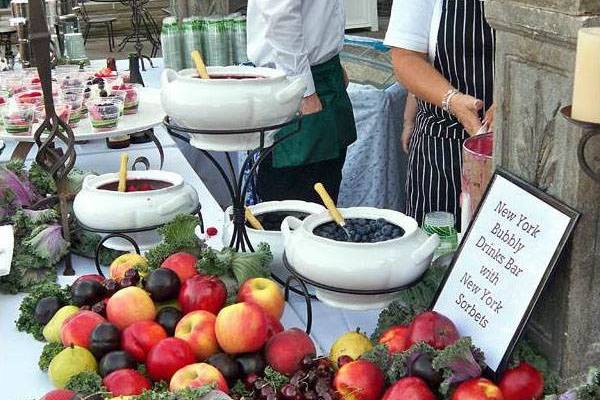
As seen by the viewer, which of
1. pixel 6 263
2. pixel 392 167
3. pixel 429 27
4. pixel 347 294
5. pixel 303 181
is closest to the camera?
pixel 347 294

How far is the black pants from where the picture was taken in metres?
2.34

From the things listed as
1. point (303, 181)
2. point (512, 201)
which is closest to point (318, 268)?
point (512, 201)

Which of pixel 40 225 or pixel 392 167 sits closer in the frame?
pixel 40 225

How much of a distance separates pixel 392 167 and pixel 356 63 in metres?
0.54

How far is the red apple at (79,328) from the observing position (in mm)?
1162

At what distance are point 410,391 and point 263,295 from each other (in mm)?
336

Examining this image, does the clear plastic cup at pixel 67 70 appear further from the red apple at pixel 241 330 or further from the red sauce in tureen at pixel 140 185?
the red apple at pixel 241 330

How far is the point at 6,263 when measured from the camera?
1497 mm

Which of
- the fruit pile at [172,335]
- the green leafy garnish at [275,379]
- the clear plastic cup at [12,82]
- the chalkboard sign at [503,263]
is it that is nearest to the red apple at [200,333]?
the fruit pile at [172,335]

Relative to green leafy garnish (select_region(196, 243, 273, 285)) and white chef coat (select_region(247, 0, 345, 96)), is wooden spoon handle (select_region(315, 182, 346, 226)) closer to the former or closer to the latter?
green leafy garnish (select_region(196, 243, 273, 285))

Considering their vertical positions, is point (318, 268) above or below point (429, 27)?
below

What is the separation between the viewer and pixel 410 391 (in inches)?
38.0

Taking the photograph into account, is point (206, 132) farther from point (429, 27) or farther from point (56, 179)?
point (429, 27)

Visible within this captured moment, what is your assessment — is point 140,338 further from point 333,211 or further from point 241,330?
point 333,211
